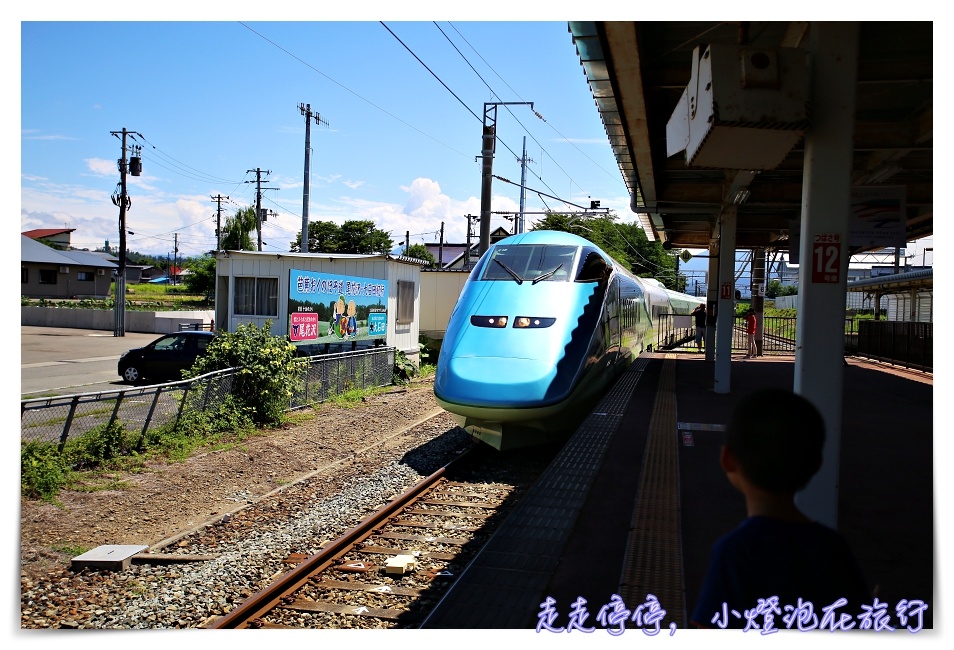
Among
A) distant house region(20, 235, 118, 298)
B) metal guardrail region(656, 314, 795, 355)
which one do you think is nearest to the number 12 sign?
metal guardrail region(656, 314, 795, 355)

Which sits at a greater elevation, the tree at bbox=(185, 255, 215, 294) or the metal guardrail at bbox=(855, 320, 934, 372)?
the tree at bbox=(185, 255, 215, 294)

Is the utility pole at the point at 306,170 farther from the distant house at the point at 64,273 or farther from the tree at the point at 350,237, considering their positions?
the tree at the point at 350,237

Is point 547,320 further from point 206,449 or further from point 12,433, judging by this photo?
point 12,433

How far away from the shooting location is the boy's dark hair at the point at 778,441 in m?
2.27

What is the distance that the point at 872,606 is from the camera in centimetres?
288

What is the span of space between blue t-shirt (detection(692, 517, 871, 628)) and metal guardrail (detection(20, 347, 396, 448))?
26.1 ft

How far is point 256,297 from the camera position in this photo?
19.0 metres

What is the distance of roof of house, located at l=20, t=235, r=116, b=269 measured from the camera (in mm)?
38644

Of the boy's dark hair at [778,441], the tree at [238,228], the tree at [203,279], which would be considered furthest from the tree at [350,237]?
the boy's dark hair at [778,441]

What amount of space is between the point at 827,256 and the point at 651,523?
2473mm

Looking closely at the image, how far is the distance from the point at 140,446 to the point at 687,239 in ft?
69.3

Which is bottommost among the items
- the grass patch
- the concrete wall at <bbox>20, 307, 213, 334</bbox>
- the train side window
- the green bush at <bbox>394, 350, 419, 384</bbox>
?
the grass patch

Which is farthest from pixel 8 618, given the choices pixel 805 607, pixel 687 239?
pixel 687 239

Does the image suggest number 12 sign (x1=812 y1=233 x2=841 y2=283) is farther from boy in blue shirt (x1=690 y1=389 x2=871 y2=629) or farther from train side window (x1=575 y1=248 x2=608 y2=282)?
train side window (x1=575 y1=248 x2=608 y2=282)
